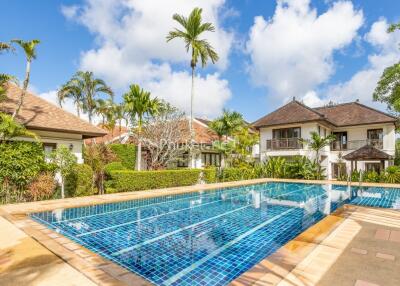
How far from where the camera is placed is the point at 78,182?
14.2 metres

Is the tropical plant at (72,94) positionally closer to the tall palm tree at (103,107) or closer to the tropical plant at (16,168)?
the tall palm tree at (103,107)

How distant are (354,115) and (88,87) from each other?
98.9ft

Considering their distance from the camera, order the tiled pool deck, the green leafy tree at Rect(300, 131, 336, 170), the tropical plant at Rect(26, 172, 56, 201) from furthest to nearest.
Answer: the green leafy tree at Rect(300, 131, 336, 170), the tropical plant at Rect(26, 172, 56, 201), the tiled pool deck

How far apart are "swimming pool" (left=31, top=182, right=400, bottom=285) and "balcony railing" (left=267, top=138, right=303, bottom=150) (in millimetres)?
12090

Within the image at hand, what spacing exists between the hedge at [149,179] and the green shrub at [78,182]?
1.62 metres

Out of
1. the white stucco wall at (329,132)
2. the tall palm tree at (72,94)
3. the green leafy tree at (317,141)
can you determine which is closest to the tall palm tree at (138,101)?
the green leafy tree at (317,141)

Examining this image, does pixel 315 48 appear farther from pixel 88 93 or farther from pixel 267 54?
pixel 88 93

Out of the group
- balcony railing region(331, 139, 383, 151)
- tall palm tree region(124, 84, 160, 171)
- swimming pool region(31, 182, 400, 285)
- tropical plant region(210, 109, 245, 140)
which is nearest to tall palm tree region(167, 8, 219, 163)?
tropical plant region(210, 109, 245, 140)

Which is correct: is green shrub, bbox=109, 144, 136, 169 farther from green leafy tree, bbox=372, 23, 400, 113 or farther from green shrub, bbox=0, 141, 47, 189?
green leafy tree, bbox=372, 23, 400, 113

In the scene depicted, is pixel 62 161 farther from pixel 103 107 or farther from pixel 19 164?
pixel 103 107

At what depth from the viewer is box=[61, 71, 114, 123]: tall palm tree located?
31266 millimetres

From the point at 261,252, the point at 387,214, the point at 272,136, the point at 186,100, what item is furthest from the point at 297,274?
the point at 272,136

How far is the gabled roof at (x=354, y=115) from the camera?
26559 mm

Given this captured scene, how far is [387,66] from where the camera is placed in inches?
990
